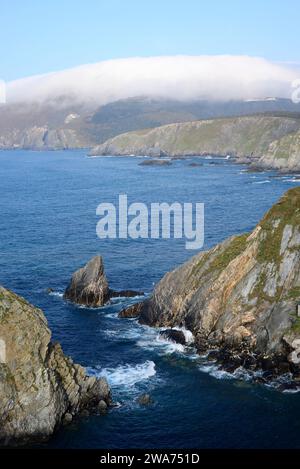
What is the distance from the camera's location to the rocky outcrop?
89438 millimetres

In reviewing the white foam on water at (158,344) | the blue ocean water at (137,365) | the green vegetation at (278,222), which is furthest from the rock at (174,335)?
the green vegetation at (278,222)

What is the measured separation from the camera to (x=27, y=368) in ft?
178

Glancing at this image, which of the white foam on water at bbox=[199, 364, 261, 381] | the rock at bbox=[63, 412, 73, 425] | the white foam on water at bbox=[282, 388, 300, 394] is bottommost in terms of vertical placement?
the rock at bbox=[63, 412, 73, 425]

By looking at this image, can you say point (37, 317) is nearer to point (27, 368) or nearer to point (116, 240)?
point (27, 368)

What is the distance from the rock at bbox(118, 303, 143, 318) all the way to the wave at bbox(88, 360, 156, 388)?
53.8 feet

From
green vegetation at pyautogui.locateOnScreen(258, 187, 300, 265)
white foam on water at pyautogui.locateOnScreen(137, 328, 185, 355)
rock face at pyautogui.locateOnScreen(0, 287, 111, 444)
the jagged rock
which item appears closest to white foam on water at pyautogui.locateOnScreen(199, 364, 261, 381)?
white foam on water at pyautogui.locateOnScreen(137, 328, 185, 355)

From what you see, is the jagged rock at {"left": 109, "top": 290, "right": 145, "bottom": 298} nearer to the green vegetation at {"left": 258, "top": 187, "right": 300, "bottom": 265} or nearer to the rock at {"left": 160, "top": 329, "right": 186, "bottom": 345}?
the rock at {"left": 160, "top": 329, "right": 186, "bottom": 345}

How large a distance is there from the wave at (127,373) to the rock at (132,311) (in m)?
16.4

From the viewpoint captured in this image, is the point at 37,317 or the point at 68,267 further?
the point at 68,267

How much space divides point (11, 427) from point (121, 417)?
10579 mm

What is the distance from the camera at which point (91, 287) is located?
89.6 meters

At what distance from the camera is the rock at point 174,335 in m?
74.6

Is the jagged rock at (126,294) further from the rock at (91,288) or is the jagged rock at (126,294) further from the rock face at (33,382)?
the rock face at (33,382)
